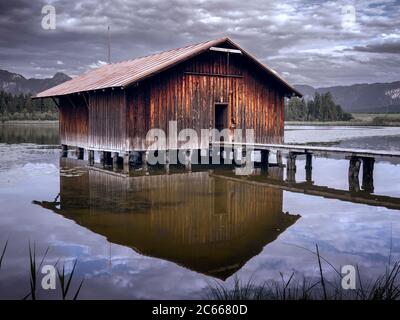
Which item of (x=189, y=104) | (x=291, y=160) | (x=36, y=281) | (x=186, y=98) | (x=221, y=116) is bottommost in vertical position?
(x=36, y=281)

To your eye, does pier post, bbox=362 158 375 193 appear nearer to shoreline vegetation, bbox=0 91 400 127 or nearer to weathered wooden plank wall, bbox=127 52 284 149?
weathered wooden plank wall, bbox=127 52 284 149

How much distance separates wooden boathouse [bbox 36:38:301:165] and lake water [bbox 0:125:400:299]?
4031 mm

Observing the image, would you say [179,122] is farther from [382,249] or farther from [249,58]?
[382,249]

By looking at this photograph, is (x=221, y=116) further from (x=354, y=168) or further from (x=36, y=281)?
(x=36, y=281)

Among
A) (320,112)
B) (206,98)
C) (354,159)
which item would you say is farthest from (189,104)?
(320,112)

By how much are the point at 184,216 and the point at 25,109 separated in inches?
3752

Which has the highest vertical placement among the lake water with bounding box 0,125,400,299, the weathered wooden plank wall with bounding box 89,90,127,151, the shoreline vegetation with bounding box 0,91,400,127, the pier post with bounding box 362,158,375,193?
the shoreline vegetation with bounding box 0,91,400,127

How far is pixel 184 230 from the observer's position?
9406 mm

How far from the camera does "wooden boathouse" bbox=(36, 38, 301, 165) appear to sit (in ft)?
65.4

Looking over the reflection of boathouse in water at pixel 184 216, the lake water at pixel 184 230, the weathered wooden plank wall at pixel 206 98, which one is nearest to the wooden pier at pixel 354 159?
the lake water at pixel 184 230

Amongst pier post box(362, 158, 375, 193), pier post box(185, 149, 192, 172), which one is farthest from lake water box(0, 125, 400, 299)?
pier post box(185, 149, 192, 172)

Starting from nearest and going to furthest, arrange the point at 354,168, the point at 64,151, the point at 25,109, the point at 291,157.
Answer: the point at 354,168 → the point at 291,157 → the point at 64,151 → the point at 25,109

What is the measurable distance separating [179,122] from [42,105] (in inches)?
3598

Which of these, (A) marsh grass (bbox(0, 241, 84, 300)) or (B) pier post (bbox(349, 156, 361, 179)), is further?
(B) pier post (bbox(349, 156, 361, 179))
